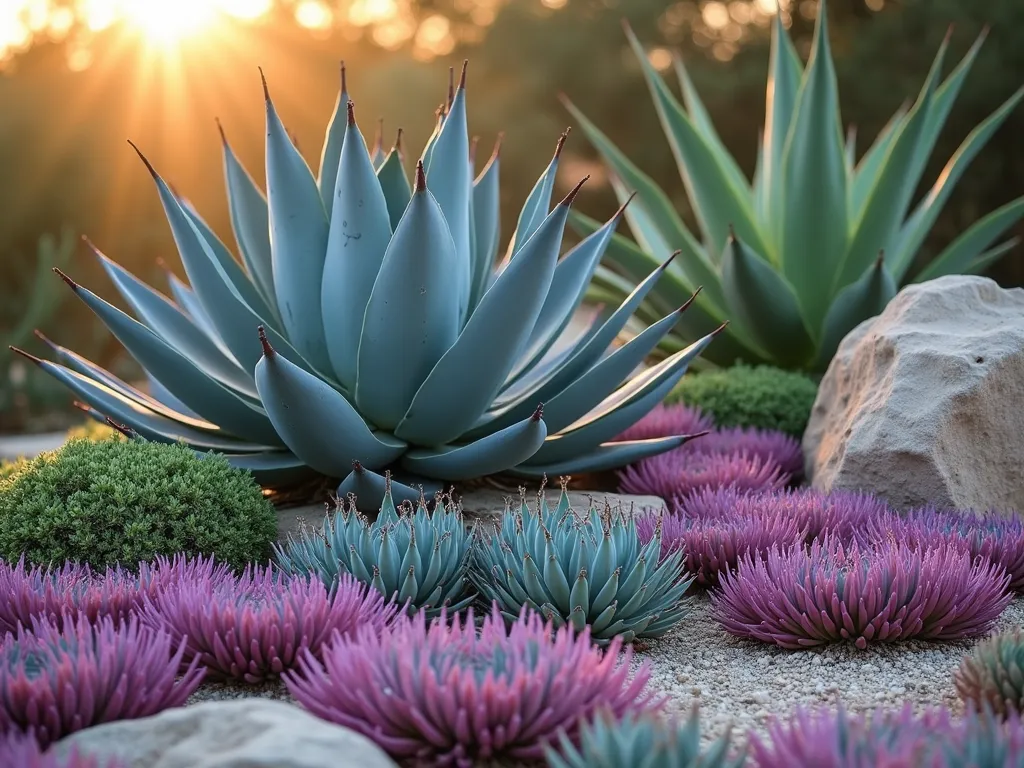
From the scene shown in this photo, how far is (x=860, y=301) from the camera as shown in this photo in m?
5.08

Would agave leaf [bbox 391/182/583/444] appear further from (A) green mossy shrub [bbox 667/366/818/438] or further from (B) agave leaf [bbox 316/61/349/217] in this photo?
(A) green mossy shrub [bbox 667/366/818/438]

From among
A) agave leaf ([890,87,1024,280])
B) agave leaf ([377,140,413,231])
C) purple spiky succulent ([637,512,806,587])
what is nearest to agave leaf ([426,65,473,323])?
agave leaf ([377,140,413,231])

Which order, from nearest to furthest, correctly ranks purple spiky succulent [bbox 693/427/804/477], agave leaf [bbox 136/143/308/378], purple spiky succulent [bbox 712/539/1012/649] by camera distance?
purple spiky succulent [bbox 712/539/1012/649], agave leaf [bbox 136/143/308/378], purple spiky succulent [bbox 693/427/804/477]

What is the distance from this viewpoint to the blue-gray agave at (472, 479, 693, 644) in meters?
2.68

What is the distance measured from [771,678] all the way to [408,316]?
62.6 inches

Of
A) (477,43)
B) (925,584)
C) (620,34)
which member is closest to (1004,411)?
(925,584)

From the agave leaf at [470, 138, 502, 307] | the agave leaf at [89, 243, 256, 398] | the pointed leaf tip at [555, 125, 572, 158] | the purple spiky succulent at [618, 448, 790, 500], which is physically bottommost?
the purple spiky succulent at [618, 448, 790, 500]

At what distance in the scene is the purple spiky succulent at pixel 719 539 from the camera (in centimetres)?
323

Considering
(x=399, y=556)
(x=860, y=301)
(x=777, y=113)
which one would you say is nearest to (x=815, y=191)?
(x=860, y=301)

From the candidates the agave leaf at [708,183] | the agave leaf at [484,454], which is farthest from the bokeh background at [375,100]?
the agave leaf at [484,454]

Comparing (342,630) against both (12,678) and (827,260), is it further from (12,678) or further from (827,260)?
(827,260)

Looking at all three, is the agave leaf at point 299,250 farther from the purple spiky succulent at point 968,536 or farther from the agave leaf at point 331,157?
the purple spiky succulent at point 968,536

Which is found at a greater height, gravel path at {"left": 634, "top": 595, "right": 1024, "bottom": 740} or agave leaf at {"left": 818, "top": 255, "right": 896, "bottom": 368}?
agave leaf at {"left": 818, "top": 255, "right": 896, "bottom": 368}

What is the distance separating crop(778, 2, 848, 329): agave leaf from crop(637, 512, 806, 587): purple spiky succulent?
2491 millimetres
